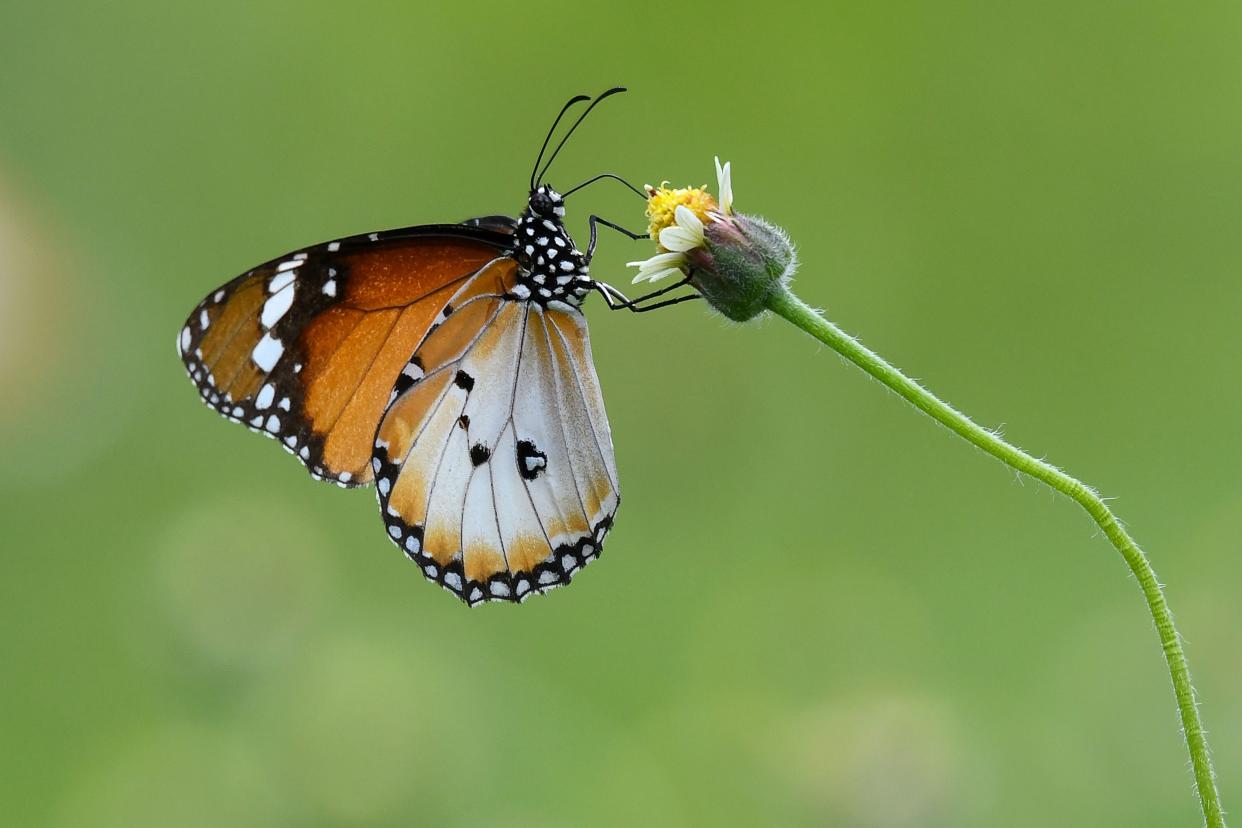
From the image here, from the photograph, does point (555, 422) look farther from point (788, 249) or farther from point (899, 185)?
point (899, 185)

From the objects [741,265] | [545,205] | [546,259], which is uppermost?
[545,205]

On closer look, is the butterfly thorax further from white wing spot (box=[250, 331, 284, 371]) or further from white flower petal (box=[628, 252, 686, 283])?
white wing spot (box=[250, 331, 284, 371])

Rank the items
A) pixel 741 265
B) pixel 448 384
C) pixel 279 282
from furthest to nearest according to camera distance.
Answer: pixel 448 384 < pixel 279 282 < pixel 741 265

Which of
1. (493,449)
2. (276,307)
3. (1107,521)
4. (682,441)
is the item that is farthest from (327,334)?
(682,441)

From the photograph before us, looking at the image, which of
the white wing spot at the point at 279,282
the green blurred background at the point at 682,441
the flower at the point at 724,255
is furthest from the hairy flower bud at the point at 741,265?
the green blurred background at the point at 682,441

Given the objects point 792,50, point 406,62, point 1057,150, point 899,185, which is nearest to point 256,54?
point 406,62

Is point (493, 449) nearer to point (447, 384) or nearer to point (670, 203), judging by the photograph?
point (447, 384)

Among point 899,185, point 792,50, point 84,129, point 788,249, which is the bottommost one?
point 788,249
